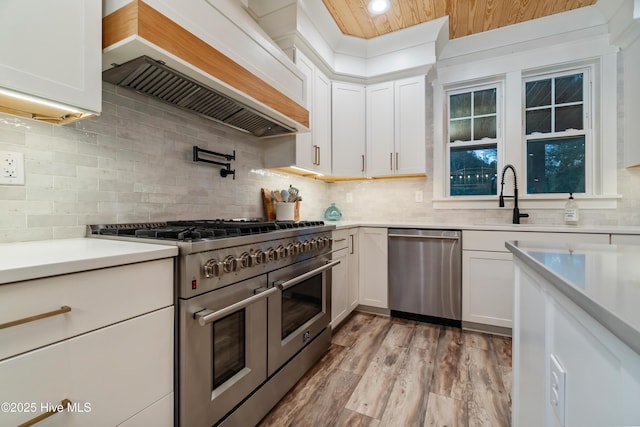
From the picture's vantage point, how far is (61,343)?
0.73 metres

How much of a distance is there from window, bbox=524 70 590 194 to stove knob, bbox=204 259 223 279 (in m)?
3.05

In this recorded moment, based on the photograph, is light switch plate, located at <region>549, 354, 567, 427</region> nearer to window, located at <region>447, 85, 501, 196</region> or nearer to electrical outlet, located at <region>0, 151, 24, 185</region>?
electrical outlet, located at <region>0, 151, 24, 185</region>

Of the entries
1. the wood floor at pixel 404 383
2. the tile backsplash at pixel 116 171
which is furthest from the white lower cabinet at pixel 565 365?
the tile backsplash at pixel 116 171

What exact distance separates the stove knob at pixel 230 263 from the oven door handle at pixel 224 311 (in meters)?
0.15

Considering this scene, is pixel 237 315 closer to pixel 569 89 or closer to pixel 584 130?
pixel 584 130

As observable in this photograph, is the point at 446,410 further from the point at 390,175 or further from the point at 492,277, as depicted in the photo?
the point at 390,175

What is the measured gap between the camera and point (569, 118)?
2.75 m

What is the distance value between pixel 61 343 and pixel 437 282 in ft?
8.26

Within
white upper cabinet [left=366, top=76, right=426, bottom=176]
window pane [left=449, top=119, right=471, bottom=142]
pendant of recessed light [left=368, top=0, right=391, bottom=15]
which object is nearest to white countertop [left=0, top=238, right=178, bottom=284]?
white upper cabinet [left=366, top=76, right=426, bottom=176]

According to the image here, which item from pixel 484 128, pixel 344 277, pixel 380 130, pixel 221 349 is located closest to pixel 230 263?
pixel 221 349

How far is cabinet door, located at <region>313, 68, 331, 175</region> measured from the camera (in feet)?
8.82

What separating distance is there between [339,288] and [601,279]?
76.6 inches

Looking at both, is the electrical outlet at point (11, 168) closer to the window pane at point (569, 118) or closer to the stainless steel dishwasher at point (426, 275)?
the stainless steel dishwasher at point (426, 275)

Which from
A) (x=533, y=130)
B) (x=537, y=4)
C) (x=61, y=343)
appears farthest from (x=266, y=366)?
(x=537, y=4)
